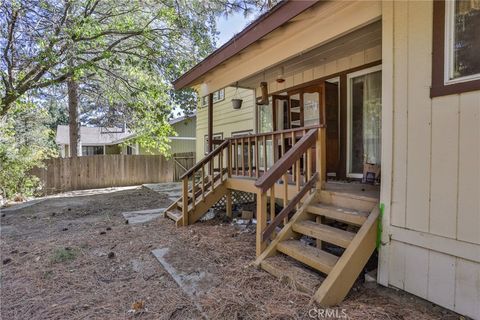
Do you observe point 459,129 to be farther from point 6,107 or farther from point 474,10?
point 6,107

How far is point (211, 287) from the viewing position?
8.89ft

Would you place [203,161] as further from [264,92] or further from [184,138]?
[184,138]

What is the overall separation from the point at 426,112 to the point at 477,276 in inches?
50.9

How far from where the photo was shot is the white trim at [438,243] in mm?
2062

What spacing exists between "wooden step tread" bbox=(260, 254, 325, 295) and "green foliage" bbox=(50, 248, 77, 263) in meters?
2.62

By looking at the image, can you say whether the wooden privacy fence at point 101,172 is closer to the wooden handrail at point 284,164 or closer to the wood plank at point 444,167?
the wooden handrail at point 284,164

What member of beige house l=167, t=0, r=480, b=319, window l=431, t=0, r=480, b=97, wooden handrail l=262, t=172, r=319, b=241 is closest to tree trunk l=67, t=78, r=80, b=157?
beige house l=167, t=0, r=480, b=319

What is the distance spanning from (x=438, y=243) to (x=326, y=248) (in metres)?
1.41

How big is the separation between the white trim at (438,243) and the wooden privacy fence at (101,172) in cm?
1183

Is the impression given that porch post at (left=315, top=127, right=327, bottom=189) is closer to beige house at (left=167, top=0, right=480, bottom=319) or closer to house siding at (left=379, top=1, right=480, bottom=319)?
beige house at (left=167, top=0, right=480, bottom=319)

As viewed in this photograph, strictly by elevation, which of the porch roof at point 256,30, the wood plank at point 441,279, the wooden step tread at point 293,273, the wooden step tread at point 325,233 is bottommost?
the wooden step tread at point 293,273

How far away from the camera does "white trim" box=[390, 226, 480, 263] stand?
2062 millimetres

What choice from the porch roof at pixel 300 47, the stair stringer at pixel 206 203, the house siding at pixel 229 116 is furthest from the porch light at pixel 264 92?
the stair stringer at pixel 206 203

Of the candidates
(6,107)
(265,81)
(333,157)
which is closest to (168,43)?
(265,81)
